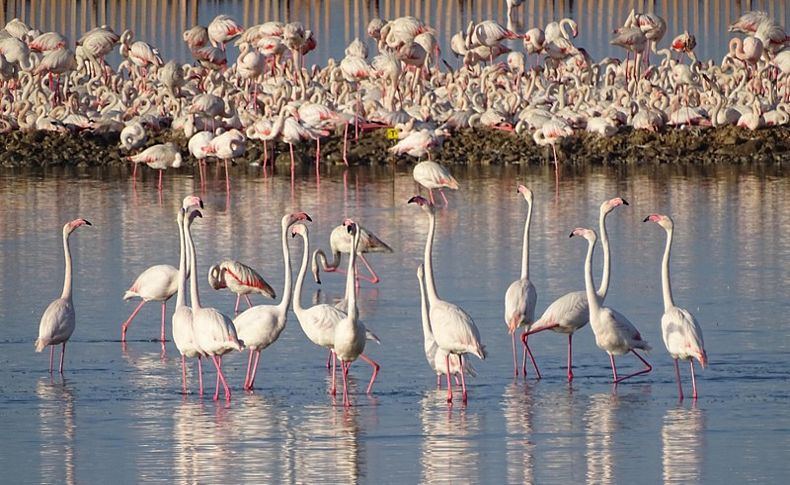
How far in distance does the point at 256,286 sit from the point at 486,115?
41.9 ft

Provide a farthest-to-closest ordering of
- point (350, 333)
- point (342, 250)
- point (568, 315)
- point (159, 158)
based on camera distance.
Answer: point (159, 158) < point (342, 250) < point (568, 315) < point (350, 333)

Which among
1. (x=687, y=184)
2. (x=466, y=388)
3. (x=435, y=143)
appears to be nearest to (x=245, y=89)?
(x=435, y=143)

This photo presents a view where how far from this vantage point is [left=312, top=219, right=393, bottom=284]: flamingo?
1363 cm

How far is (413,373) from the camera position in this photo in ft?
33.2

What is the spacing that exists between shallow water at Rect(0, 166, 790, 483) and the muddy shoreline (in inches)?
192

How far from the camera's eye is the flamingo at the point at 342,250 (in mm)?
13633

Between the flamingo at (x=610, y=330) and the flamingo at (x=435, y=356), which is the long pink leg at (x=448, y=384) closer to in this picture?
the flamingo at (x=435, y=356)

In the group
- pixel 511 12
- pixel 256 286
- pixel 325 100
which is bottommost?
pixel 256 286

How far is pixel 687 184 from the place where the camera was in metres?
20.2

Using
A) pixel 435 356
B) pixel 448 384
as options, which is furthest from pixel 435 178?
pixel 448 384

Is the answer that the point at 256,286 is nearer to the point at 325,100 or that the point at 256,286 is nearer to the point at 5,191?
the point at 5,191

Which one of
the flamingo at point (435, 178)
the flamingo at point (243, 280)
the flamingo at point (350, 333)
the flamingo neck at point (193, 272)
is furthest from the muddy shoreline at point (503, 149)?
the flamingo at point (350, 333)

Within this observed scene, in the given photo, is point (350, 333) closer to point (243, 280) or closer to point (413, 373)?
point (413, 373)

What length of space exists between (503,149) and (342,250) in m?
9.98
